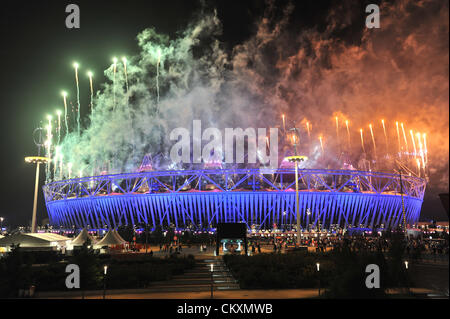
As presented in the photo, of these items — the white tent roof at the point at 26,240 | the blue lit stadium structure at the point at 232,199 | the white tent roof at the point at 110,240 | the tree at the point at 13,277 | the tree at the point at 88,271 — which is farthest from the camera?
the blue lit stadium structure at the point at 232,199

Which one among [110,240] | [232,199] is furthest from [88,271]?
[232,199]

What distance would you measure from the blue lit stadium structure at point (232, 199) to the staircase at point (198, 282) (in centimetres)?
5062

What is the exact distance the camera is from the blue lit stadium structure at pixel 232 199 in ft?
259

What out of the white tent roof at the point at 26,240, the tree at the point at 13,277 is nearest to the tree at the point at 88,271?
the tree at the point at 13,277

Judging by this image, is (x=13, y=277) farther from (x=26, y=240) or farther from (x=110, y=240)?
→ (x=110, y=240)

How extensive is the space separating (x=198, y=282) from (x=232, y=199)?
5951 centimetres

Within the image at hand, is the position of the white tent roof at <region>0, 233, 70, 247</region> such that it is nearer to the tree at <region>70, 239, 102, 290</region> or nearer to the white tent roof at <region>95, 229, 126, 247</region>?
the white tent roof at <region>95, 229, 126, 247</region>

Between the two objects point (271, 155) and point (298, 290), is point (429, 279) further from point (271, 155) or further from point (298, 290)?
point (271, 155)

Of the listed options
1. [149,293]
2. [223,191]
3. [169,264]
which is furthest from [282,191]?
[149,293]

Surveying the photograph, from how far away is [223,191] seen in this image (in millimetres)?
78625

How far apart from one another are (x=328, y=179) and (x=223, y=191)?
45.6 meters

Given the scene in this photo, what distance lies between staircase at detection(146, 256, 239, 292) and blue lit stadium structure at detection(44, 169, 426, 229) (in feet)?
166

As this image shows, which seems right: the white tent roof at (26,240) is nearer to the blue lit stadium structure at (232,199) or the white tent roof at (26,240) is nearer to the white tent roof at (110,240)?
the white tent roof at (110,240)

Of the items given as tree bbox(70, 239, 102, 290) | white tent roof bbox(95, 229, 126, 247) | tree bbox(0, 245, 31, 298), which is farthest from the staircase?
white tent roof bbox(95, 229, 126, 247)
